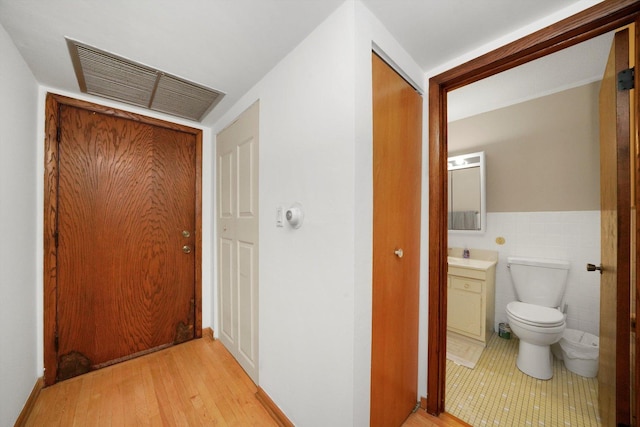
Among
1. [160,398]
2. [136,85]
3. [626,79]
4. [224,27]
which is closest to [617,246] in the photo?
[626,79]

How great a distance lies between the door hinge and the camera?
917 mm

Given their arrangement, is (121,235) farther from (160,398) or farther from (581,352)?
(581,352)

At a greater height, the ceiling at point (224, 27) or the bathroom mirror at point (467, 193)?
the ceiling at point (224, 27)

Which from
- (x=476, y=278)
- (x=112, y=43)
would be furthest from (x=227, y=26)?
(x=476, y=278)

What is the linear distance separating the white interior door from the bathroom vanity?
76.7 inches

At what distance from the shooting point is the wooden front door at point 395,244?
111 cm

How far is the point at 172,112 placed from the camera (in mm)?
1983

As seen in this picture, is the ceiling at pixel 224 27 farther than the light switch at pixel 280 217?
No

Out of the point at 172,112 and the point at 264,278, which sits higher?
the point at 172,112

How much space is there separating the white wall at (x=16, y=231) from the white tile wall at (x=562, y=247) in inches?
143

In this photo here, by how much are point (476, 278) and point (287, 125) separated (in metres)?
2.20

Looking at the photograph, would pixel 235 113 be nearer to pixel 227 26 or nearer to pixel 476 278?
pixel 227 26

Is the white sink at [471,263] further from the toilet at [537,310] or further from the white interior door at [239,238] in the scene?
the white interior door at [239,238]

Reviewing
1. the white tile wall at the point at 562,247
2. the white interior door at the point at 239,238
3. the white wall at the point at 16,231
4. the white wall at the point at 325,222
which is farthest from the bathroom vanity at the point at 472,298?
the white wall at the point at 16,231
